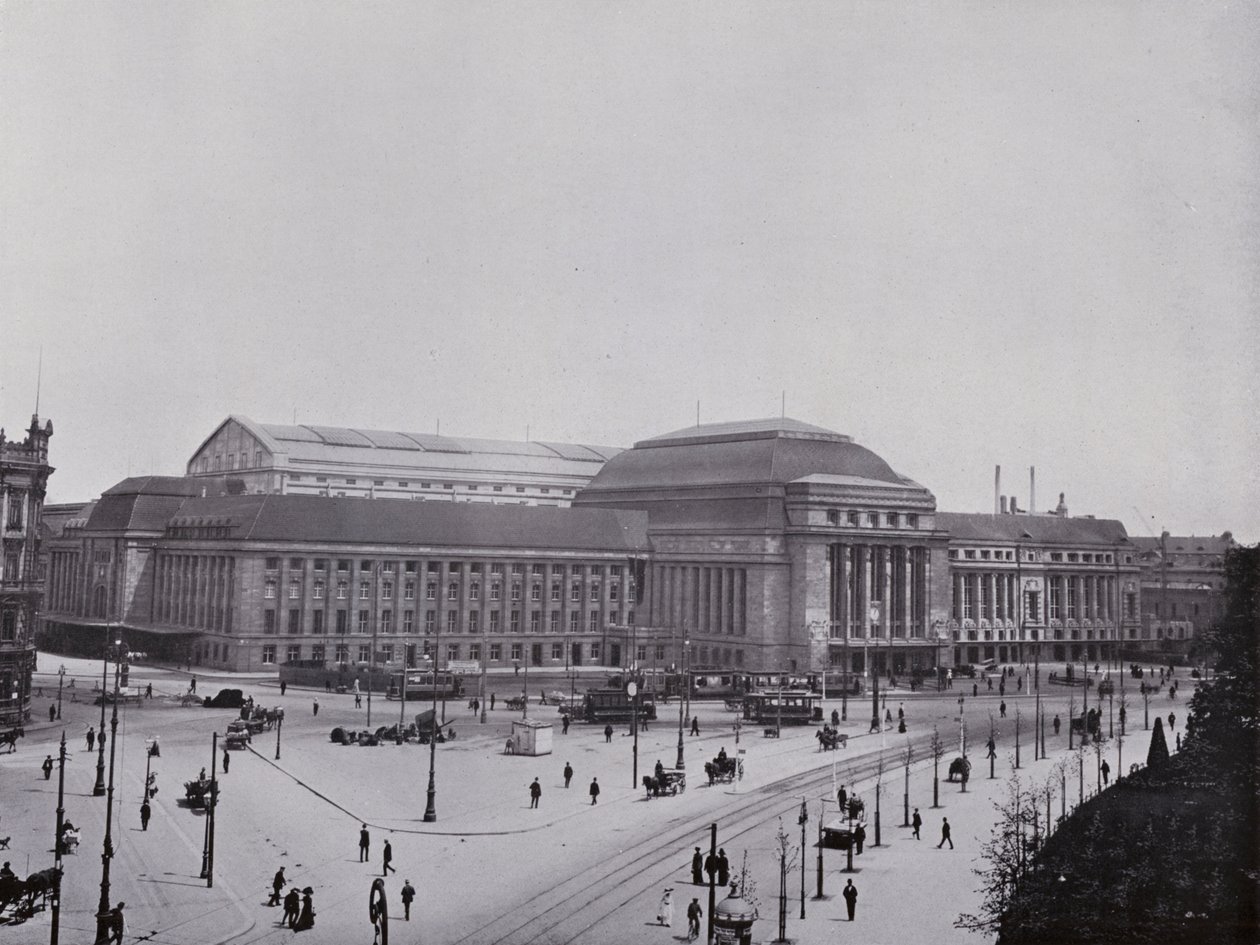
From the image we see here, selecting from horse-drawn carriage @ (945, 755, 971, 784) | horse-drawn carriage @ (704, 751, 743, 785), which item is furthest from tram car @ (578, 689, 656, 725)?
horse-drawn carriage @ (945, 755, 971, 784)

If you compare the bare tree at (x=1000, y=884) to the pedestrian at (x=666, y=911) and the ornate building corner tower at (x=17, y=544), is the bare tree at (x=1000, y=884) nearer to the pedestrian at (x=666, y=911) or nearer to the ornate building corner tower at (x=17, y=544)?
the pedestrian at (x=666, y=911)

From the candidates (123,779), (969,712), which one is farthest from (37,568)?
(969,712)

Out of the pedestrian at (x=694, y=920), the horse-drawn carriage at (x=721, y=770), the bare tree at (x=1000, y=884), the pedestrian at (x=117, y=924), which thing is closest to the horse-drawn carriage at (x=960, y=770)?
the horse-drawn carriage at (x=721, y=770)

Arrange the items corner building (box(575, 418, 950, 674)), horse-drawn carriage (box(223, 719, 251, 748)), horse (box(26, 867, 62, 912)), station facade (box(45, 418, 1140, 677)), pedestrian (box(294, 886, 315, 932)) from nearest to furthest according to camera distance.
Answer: pedestrian (box(294, 886, 315, 932)) < horse (box(26, 867, 62, 912)) < horse-drawn carriage (box(223, 719, 251, 748)) < station facade (box(45, 418, 1140, 677)) < corner building (box(575, 418, 950, 674))

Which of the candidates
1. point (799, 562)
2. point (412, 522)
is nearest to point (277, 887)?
point (412, 522)

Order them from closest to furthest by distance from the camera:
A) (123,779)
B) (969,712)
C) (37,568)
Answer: (123,779) < (37,568) < (969,712)

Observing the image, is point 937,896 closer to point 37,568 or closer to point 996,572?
point 37,568

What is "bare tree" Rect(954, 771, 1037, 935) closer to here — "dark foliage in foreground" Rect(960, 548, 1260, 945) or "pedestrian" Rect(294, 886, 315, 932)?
"dark foliage in foreground" Rect(960, 548, 1260, 945)
